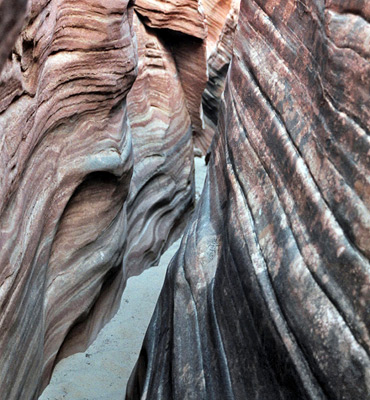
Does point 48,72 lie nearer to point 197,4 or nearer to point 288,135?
point 288,135

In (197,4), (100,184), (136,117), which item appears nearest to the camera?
(100,184)

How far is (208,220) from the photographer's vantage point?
2426mm

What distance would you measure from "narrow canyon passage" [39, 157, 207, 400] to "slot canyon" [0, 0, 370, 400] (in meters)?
0.01

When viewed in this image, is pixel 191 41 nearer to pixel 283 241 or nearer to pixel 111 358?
pixel 111 358

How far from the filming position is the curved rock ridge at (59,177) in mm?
2223

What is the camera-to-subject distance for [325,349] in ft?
4.93

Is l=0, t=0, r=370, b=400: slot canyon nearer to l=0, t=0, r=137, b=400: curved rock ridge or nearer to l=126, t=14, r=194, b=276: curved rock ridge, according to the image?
l=0, t=0, r=137, b=400: curved rock ridge

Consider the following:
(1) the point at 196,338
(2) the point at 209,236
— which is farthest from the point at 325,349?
(2) the point at 209,236

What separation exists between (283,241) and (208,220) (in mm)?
680

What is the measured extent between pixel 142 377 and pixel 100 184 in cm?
119

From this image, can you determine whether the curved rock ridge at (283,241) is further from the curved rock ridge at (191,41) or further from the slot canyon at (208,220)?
the curved rock ridge at (191,41)

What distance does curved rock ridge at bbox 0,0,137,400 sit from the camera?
222 centimetres

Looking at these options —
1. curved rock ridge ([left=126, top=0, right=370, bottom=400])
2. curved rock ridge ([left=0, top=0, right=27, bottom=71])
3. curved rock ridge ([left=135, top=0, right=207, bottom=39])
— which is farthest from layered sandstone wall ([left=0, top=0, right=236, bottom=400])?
curved rock ridge ([left=135, top=0, right=207, bottom=39])

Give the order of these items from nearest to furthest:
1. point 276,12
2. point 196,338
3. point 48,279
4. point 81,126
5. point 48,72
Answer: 1. point 196,338
2. point 276,12
3. point 48,72
4. point 48,279
5. point 81,126
